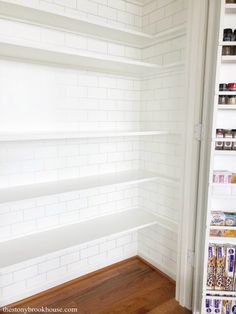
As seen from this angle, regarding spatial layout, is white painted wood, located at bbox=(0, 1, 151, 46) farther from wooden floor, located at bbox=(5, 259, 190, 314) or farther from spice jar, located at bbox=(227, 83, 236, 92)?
wooden floor, located at bbox=(5, 259, 190, 314)

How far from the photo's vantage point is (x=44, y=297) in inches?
78.0

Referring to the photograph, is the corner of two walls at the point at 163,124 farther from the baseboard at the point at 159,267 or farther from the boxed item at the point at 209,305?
the boxed item at the point at 209,305

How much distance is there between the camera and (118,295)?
6.56 ft

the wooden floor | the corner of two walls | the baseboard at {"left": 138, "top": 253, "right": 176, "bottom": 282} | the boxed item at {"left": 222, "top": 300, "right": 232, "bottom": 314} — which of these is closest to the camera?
the boxed item at {"left": 222, "top": 300, "right": 232, "bottom": 314}

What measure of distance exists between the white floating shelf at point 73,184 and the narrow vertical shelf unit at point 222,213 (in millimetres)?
413

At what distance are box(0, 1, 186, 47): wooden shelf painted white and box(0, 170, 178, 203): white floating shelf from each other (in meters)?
1.10

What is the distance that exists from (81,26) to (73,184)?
1.12 meters

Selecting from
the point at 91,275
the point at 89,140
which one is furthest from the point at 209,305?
the point at 89,140

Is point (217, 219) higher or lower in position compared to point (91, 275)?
higher

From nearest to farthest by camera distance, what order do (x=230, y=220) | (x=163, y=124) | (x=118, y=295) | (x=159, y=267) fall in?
(x=230, y=220)
(x=118, y=295)
(x=163, y=124)
(x=159, y=267)

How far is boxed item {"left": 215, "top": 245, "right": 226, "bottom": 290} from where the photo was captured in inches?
64.5

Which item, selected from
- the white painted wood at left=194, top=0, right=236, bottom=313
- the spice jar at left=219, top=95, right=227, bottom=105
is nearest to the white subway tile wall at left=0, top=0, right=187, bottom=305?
the white painted wood at left=194, top=0, right=236, bottom=313

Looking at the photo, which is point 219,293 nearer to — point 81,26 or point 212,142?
point 212,142

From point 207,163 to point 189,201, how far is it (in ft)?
1.01
